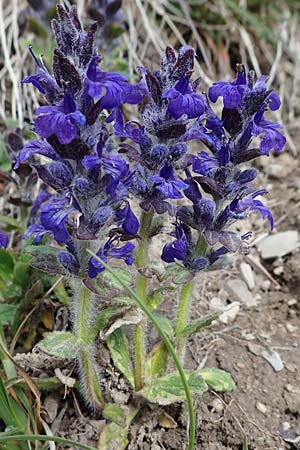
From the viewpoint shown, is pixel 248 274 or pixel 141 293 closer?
pixel 141 293

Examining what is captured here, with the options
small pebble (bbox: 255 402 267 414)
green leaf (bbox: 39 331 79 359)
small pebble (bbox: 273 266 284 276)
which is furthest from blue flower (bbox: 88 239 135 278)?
small pebble (bbox: 273 266 284 276)

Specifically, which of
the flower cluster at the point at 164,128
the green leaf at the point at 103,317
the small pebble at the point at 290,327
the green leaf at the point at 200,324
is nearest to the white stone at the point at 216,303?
the small pebble at the point at 290,327

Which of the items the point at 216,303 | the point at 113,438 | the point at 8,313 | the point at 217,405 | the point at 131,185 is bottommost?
the point at 217,405

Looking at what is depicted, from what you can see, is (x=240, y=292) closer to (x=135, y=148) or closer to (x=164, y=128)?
(x=135, y=148)

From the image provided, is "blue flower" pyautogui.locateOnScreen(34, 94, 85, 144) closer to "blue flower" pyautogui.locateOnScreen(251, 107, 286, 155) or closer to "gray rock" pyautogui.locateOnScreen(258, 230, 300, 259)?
"blue flower" pyautogui.locateOnScreen(251, 107, 286, 155)

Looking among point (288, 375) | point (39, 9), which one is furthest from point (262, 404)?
point (39, 9)

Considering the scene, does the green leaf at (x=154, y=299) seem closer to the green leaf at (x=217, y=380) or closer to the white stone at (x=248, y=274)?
the green leaf at (x=217, y=380)

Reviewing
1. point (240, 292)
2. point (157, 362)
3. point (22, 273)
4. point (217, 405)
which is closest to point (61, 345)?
point (157, 362)

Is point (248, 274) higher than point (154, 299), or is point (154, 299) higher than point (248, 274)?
point (154, 299)
